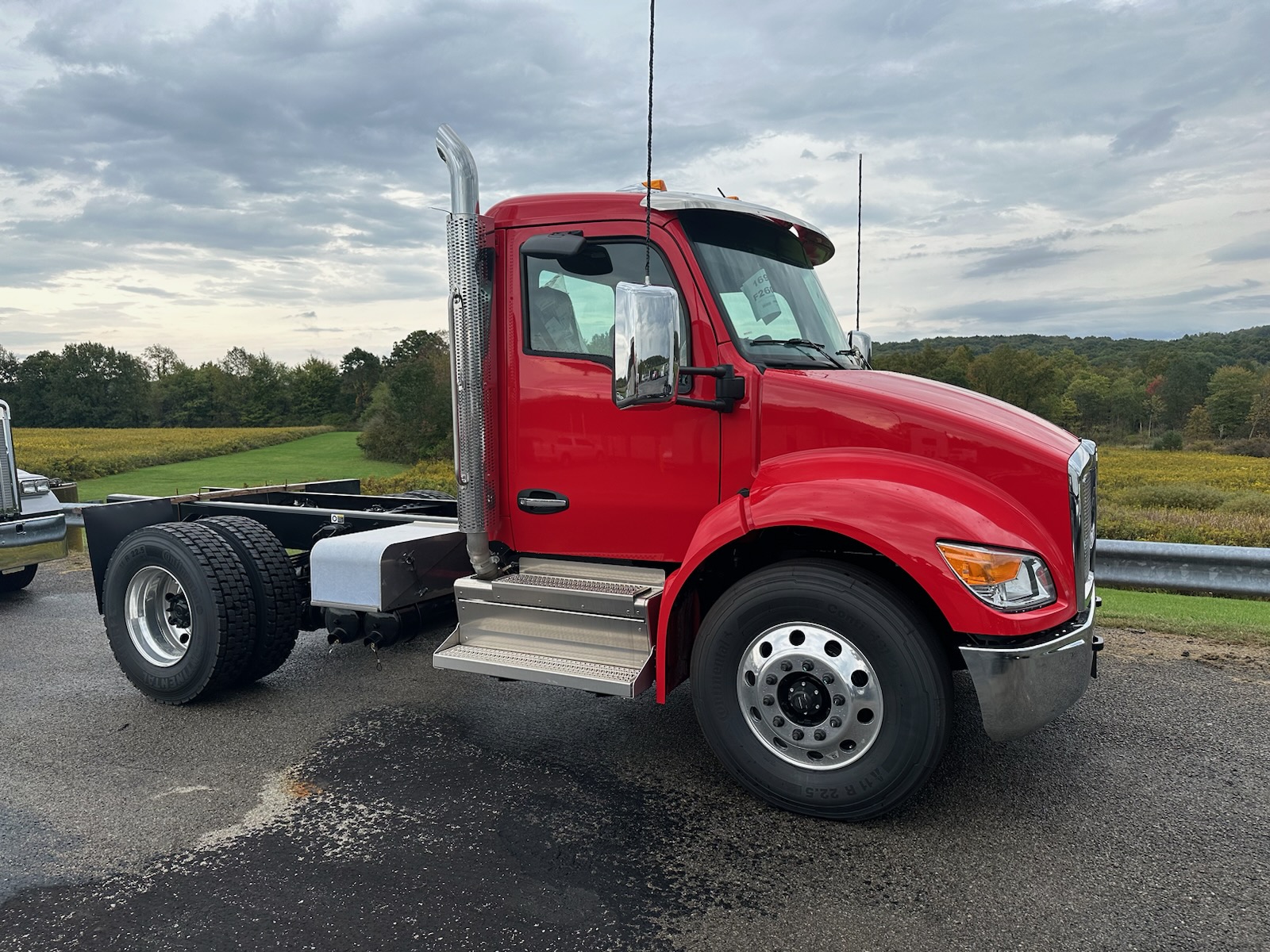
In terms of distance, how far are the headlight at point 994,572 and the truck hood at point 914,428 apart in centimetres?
33

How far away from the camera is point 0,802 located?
3697 mm

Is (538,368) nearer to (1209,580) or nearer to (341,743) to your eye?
(341,743)

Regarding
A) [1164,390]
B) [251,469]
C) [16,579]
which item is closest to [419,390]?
[251,469]

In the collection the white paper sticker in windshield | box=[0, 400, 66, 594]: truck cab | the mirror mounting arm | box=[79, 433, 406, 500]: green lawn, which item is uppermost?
the white paper sticker in windshield

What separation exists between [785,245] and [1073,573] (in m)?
2.08

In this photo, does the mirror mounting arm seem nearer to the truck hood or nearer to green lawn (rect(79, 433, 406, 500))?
the truck hood

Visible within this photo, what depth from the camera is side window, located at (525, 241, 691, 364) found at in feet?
13.2

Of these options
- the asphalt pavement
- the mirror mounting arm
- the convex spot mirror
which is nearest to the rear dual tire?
the asphalt pavement

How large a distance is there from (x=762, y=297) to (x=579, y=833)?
2514 mm

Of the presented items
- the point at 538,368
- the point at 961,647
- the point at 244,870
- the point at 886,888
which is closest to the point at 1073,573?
the point at 961,647

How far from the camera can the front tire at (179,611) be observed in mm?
4797

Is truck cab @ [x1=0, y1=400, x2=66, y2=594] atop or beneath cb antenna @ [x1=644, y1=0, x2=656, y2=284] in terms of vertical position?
beneath

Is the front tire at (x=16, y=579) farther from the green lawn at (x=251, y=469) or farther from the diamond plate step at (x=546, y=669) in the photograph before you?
the green lawn at (x=251, y=469)

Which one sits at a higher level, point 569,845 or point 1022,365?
point 1022,365
